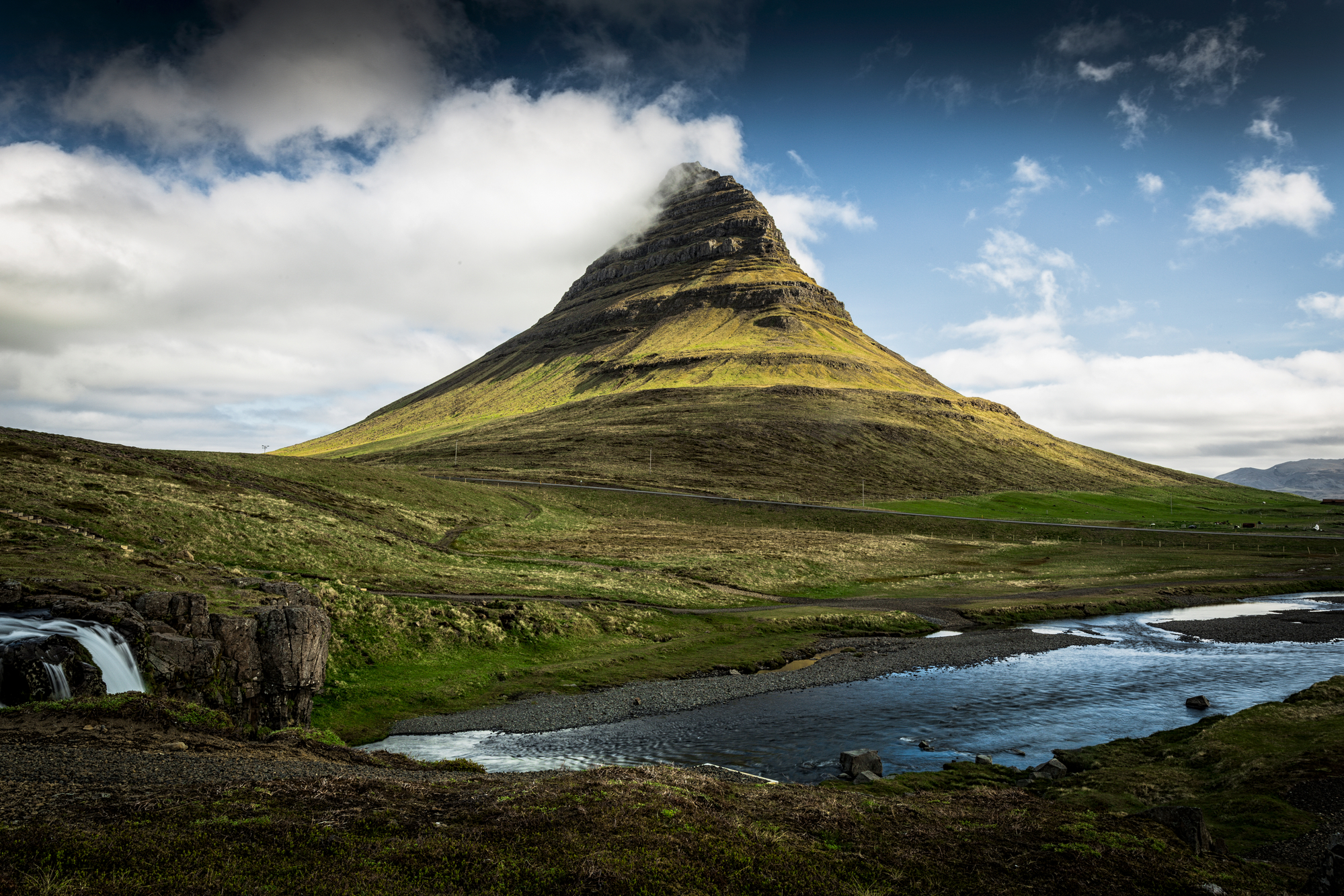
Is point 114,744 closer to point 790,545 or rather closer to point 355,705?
point 355,705

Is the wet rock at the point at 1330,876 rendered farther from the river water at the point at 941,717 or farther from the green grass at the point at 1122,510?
the green grass at the point at 1122,510

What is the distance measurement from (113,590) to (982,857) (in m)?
33.1

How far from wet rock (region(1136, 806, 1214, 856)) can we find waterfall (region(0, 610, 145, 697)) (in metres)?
32.2

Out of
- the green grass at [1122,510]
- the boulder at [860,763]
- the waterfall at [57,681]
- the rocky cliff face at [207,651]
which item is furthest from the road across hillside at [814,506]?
the waterfall at [57,681]

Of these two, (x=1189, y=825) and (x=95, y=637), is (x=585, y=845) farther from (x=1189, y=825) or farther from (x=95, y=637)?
(x=95, y=637)

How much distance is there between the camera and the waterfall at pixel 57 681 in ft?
69.7

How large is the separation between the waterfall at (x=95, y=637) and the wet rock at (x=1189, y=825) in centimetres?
3223

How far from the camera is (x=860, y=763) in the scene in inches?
1016

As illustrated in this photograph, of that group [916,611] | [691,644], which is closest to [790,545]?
[916,611]

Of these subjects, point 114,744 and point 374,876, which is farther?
point 114,744

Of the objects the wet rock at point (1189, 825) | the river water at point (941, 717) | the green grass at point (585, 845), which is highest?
the green grass at point (585, 845)

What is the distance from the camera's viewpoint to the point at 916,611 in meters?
62.5

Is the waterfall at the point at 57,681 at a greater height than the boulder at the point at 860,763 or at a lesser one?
greater

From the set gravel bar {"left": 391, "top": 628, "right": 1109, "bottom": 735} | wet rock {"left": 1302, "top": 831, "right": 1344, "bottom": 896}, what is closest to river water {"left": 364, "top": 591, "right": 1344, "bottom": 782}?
gravel bar {"left": 391, "top": 628, "right": 1109, "bottom": 735}
